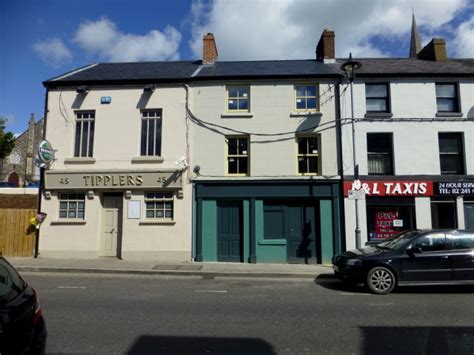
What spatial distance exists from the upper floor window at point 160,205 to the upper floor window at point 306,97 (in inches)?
258

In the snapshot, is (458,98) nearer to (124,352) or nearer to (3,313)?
(124,352)

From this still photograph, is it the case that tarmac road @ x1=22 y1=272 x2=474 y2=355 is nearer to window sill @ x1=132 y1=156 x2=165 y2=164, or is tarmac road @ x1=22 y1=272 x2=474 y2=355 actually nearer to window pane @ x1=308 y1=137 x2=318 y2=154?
window sill @ x1=132 y1=156 x2=165 y2=164

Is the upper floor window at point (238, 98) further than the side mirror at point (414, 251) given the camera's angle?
Yes

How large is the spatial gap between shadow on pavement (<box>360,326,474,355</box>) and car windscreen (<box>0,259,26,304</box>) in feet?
14.0

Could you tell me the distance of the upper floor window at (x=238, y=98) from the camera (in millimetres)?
15508

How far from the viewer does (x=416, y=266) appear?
29.8 feet

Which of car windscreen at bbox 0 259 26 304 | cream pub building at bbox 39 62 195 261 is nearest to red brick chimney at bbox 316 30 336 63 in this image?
cream pub building at bbox 39 62 195 261

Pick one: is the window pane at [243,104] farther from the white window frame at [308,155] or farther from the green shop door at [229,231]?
the green shop door at [229,231]

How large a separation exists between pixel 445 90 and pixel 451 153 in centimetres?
265

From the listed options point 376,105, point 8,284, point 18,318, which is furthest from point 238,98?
point 18,318

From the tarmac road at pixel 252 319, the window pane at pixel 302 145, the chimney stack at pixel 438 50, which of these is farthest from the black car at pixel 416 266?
the chimney stack at pixel 438 50

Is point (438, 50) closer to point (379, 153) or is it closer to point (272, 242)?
point (379, 153)

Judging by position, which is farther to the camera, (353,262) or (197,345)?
(353,262)

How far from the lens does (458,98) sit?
49.2 ft
